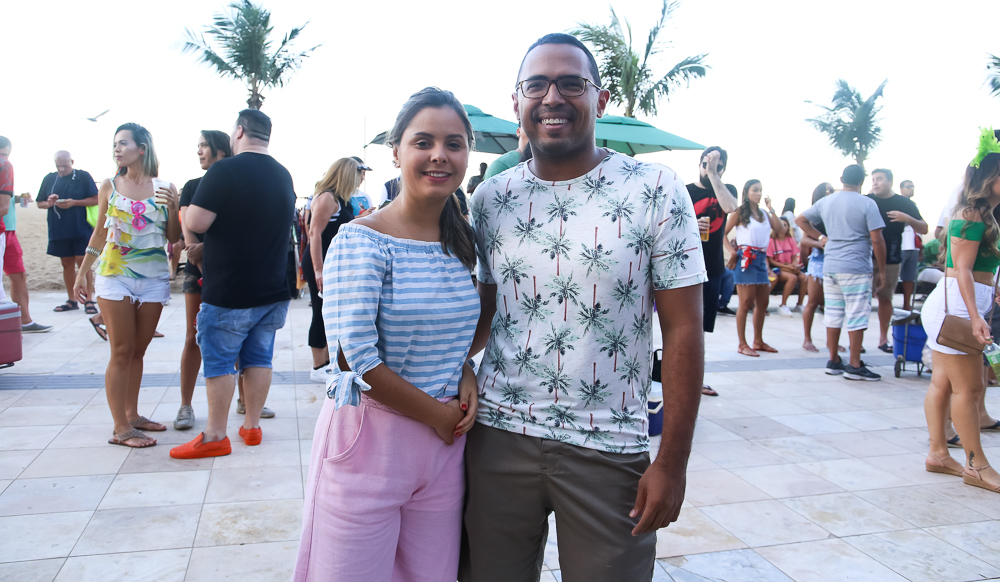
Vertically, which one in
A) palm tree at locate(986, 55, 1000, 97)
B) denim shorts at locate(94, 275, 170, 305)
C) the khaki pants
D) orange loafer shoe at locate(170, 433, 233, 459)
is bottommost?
orange loafer shoe at locate(170, 433, 233, 459)

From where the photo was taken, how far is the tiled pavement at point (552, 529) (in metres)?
2.56

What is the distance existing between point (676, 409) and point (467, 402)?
51cm

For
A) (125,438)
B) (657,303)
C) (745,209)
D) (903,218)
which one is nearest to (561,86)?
(657,303)

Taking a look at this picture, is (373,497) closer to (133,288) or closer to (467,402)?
(467,402)

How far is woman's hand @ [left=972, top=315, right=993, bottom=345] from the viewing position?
331cm

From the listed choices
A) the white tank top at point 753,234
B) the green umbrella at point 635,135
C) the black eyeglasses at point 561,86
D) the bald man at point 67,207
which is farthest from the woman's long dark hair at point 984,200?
the bald man at point 67,207

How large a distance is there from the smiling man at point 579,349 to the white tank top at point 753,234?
20.6ft

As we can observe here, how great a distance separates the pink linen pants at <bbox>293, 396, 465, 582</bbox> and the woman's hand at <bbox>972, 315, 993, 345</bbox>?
10.2 ft

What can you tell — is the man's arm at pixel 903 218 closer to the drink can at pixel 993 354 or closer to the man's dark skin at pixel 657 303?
the drink can at pixel 993 354

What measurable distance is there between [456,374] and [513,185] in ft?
1.71

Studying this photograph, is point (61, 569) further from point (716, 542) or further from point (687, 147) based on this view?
point (687, 147)

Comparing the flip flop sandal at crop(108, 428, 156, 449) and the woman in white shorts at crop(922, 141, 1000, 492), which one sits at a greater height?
the woman in white shorts at crop(922, 141, 1000, 492)

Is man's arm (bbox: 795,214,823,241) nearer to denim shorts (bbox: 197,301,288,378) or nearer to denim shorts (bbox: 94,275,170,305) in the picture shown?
denim shorts (bbox: 197,301,288,378)

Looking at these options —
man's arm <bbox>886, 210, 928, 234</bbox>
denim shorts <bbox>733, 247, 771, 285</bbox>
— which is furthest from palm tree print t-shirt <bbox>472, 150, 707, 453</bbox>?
man's arm <bbox>886, 210, 928, 234</bbox>
